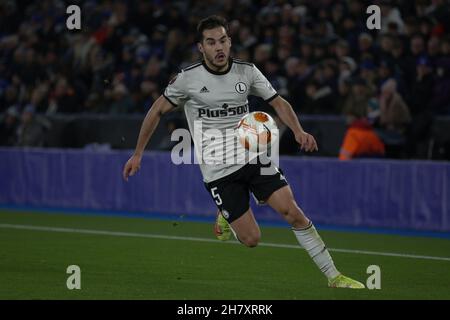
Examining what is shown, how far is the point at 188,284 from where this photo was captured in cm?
1045

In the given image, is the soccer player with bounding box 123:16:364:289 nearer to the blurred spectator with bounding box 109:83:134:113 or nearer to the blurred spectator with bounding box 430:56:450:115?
the blurred spectator with bounding box 430:56:450:115

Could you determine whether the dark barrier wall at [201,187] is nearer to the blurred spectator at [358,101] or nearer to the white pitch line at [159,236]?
the blurred spectator at [358,101]

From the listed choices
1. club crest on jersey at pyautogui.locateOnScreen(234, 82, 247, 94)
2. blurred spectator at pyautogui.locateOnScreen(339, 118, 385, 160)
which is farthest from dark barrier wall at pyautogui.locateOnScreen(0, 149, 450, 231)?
club crest on jersey at pyautogui.locateOnScreen(234, 82, 247, 94)

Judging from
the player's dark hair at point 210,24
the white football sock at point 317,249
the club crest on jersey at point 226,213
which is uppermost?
the player's dark hair at point 210,24

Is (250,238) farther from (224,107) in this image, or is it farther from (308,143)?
(224,107)

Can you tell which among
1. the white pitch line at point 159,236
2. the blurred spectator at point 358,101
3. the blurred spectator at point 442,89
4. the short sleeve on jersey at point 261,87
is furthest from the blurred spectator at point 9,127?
the short sleeve on jersey at point 261,87

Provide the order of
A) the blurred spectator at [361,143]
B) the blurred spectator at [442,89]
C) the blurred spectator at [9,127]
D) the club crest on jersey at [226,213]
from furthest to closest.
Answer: the blurred spectator at [9,127]
the blurred spectator at [442,89]
the blurred spectator at [361,143]
the club crest on jersey at [226,213]

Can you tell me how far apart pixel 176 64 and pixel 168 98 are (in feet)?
39.0

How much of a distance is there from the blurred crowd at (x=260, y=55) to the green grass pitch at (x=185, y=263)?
2473 mm

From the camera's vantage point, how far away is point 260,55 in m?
20.0

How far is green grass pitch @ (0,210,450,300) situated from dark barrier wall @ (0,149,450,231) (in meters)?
0.90

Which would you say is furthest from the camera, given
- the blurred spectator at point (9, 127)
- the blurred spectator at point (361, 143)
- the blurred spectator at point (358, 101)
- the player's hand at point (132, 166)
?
the blurred spectator at point (9, 127)

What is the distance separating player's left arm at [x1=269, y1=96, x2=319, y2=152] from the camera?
32.2 ft

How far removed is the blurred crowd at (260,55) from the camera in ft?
58.3
